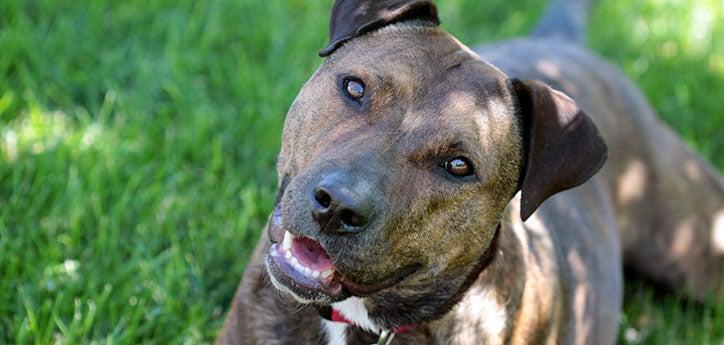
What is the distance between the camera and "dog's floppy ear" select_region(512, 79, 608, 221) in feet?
11.9

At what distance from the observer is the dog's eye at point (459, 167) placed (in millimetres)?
3490

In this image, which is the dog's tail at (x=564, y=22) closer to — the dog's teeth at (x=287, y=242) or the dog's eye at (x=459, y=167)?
the dog's eye at (x=459, y=167)

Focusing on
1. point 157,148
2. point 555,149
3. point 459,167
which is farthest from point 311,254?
point 157,148

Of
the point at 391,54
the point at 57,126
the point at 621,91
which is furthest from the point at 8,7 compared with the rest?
the point at 621,91

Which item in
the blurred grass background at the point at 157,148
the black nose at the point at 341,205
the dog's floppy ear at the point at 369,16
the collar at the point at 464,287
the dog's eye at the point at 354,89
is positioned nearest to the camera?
the black nose at the point at 341,205

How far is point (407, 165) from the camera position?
11.2 feet

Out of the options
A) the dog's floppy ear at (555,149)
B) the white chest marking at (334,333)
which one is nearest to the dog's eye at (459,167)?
the dog's floppy ear at (555,149)

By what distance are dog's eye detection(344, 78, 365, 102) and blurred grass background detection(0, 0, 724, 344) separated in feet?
5.10

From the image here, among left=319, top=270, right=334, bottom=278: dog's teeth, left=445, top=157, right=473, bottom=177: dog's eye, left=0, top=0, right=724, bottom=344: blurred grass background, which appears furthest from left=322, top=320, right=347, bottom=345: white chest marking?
left=0, top=0, right=724, bottom=344: blurred grass background

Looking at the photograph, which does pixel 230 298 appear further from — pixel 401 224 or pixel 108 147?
pixel 401 224

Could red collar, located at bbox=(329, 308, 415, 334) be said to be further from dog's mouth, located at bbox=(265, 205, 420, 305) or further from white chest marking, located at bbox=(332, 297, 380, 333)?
dog's mouth, located at bbox=(265, 205, 420, 305)

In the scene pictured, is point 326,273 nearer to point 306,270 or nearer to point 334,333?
point 306,270

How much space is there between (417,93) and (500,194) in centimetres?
49

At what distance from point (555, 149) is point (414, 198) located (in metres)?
0.60
